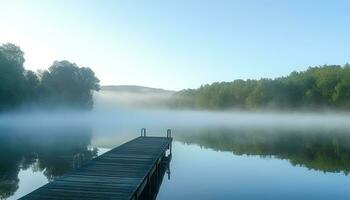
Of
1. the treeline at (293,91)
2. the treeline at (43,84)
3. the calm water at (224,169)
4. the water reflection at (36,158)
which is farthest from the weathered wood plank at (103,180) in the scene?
the treeline at (293,91)

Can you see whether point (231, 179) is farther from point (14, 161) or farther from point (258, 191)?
point (14, 161)

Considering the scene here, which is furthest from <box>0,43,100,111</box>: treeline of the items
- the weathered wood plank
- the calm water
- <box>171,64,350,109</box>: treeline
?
the weathered wood plank

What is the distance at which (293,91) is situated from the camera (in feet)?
378

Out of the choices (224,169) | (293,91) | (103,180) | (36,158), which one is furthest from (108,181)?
(293,91)

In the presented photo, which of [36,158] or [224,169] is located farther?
[36,158]

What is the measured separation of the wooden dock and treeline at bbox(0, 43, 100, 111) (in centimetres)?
5453

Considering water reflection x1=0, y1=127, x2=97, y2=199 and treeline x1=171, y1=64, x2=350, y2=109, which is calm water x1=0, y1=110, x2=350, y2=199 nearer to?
water reflection x1=0, y1=127, x2=97, y2=199

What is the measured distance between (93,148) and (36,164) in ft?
30.9

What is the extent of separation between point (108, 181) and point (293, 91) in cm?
10735

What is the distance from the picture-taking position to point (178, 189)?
1958 cm

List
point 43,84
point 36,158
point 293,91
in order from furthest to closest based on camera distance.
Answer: point 293,91 → point 43,84 → point 36,158

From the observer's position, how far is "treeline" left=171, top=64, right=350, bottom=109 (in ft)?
337

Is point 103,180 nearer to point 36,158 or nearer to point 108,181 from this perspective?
point 108,181

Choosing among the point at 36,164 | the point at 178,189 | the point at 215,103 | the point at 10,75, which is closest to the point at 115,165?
the point at 178,189
